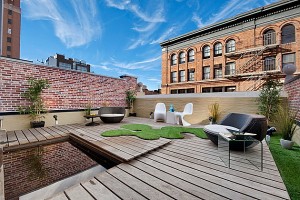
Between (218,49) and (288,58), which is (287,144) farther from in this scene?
(218,49)

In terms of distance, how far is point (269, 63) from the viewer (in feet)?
37.2

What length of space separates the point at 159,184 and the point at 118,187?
1.57 ft

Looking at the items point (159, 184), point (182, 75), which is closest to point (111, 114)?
point (159, 184)

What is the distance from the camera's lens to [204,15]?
44.3 ft

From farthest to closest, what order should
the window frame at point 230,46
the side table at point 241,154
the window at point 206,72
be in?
the window at point 206,72 → the window frame at point 230,46 → the side table at point 241,154

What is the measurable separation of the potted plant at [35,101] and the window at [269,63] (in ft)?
47.2

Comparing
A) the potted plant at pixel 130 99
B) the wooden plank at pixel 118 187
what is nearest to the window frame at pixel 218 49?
the potted plant at pixel 130 99

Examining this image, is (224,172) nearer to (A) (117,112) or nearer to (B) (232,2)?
(A) (117,112)

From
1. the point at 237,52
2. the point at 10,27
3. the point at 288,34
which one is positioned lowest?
the point at 237,52

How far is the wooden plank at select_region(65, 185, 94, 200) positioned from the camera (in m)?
1.50

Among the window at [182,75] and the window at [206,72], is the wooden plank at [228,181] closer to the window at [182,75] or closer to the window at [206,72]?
the window at [206,72]

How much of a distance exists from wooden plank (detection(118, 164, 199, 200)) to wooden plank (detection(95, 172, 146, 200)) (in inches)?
9.3

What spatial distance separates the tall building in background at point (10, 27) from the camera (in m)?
28.7

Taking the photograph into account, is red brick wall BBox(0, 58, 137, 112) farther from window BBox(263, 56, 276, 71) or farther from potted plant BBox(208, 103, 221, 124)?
window BBox(263, 56, 276, 71)
